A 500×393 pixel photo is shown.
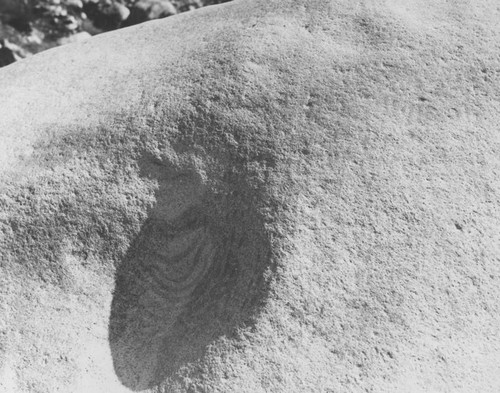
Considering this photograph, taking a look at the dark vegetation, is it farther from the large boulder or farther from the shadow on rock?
the shadow on rock

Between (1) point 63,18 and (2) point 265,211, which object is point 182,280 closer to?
(2) point 265,211

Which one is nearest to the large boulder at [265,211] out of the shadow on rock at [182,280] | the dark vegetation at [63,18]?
the shadow on rock at [182,280]

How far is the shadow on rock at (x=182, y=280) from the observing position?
1238 mm

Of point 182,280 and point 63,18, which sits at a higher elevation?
point 182,280

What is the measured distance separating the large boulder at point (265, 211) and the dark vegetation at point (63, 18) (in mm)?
Result: 1090

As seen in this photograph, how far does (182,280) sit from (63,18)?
161 cm

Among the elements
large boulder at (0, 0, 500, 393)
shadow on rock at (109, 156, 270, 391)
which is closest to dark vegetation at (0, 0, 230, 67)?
large boulder at (0, 0, 500, 393)

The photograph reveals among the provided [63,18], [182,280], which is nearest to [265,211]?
[182,280]

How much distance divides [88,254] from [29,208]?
13 cm

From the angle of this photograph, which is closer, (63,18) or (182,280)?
(182,280)

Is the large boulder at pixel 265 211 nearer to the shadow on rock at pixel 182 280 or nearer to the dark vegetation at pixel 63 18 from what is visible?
the shadow on rock at pixel 182 280

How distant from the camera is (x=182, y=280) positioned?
4.34ft

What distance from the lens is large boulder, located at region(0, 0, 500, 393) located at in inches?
47.2

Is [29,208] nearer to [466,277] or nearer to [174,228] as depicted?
[174,228]
